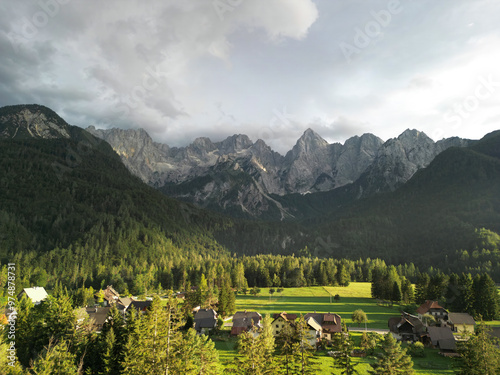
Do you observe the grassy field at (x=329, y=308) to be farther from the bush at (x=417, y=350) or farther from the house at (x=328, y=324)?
the house at (x=328, y=324)

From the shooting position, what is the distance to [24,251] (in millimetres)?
167625

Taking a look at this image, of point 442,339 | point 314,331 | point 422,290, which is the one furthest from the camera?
point 422,290

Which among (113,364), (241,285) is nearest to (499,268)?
(241,285)

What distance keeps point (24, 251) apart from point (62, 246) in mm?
21001

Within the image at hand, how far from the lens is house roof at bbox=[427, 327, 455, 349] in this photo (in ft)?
206

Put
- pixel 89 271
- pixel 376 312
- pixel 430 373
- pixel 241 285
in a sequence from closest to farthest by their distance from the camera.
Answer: pixel 430 373 → pixel 376 312 → pixel 241 285 → pixel 89 271

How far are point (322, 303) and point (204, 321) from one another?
164 ft

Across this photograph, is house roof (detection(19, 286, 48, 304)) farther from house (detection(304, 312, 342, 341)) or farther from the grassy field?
house (detection(304, 312, 342, 341))

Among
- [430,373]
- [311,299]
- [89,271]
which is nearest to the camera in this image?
[430,373]

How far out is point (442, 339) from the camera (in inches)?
2512

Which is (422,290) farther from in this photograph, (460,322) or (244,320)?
(244,320)

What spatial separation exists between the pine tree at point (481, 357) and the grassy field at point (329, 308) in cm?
1581

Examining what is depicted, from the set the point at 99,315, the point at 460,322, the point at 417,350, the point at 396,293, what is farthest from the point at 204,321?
the point at 396,293

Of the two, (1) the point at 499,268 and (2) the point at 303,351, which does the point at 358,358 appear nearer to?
(2) the point at 303,351
